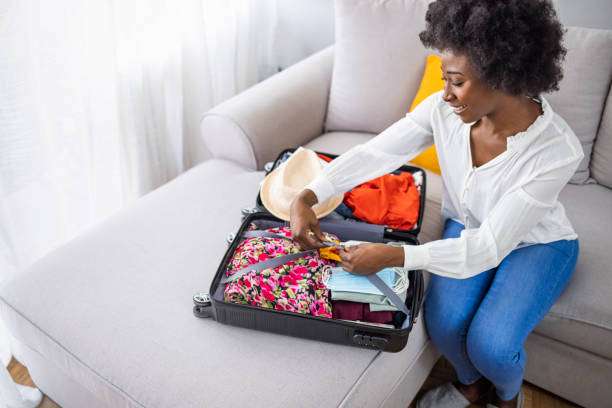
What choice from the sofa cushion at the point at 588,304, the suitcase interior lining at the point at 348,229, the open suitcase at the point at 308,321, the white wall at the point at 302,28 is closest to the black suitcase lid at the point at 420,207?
the suitcase interior lining at the point at 348,229

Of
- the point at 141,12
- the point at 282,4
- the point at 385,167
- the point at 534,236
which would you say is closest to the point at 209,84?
the point at 141,12

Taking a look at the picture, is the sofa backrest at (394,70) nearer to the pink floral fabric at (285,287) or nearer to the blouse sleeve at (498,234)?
the blouse sleeve at (498,234)

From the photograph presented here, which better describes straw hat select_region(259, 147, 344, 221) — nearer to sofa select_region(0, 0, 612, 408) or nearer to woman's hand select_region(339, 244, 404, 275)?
sofa select_region(0, 0, 612, 408)

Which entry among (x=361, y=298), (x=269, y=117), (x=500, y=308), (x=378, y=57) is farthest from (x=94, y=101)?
(x=500, y=308)

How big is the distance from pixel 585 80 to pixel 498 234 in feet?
2.35

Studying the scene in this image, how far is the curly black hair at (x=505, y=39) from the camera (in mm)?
950

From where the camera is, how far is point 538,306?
47.5 inches

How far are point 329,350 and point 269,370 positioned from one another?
137 mm

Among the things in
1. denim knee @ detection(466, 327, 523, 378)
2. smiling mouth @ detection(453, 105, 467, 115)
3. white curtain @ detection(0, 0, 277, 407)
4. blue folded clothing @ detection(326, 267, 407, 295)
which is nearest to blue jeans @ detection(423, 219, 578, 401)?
denim knee @ detection(466, 327, 523, 378)

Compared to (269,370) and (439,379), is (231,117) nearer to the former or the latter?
(269,370)

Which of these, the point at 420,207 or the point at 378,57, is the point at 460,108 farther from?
the point at 378,57

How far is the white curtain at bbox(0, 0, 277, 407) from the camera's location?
134cm

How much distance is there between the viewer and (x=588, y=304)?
1.26 m

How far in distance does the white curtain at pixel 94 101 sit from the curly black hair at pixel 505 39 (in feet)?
3.20
